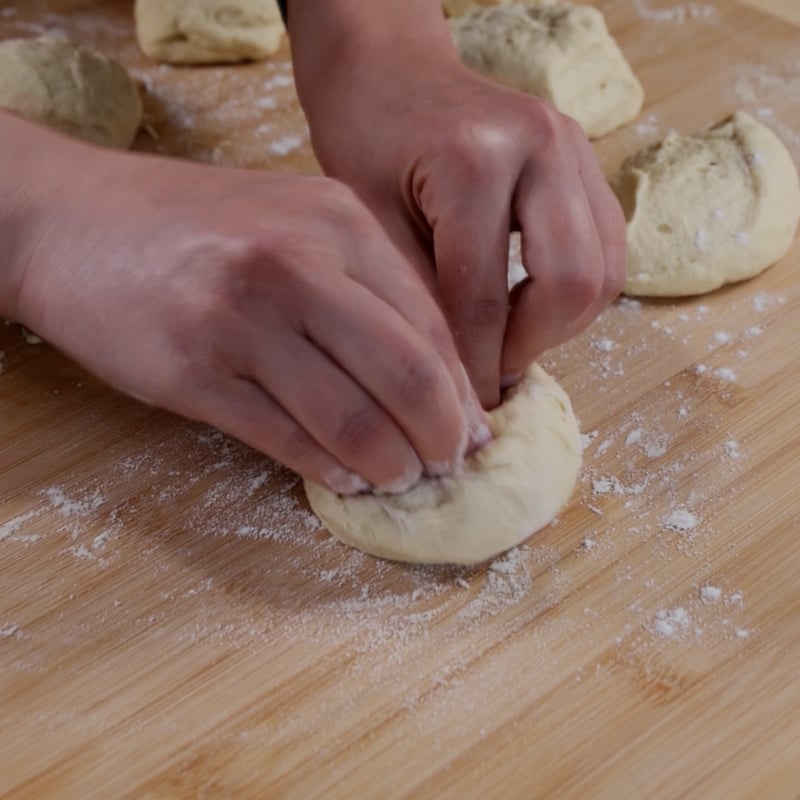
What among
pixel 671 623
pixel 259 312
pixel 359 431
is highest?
pixel 259 312

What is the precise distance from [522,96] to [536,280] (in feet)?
0.71

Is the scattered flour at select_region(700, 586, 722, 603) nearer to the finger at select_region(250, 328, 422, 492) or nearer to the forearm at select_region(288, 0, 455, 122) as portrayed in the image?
the finger at select_region(250, 328, 422, 492)

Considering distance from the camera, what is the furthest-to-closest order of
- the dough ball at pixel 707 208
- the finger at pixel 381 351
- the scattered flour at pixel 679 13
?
1. the scattered flour at pixel 679 13
2. the dough ball at pixel 707 208
3. the finger at pixel 381 351

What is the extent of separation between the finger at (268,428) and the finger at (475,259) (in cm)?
18

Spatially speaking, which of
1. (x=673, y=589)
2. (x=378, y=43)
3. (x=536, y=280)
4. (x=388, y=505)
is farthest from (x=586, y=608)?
(x=378, y=43)

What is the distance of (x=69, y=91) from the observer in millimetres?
1459

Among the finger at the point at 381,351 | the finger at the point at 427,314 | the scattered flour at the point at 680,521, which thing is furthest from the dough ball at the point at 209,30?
the scattered flour at the point at 680,521

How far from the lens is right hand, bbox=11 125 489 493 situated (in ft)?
2.73

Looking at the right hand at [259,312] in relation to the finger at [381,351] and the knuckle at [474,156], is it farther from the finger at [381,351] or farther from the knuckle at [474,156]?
the knuckle at [474,156]

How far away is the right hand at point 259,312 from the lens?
0.83m

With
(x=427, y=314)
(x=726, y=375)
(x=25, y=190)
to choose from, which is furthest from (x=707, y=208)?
(x=25, y=190)

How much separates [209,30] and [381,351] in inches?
39.4

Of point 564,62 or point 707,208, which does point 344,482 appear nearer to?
point 707,208

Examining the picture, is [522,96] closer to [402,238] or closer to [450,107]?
[450,107]
